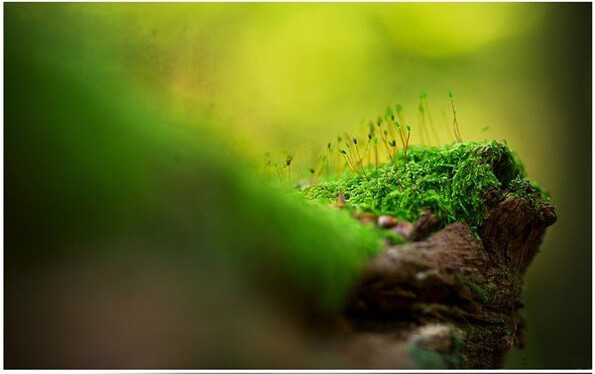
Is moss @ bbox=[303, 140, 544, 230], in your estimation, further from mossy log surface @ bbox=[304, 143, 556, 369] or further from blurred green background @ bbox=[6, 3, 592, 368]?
blurred green background @ bbox=[6, 3, 592, 368]

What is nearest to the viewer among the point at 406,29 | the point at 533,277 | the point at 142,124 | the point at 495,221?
the point at 142,124

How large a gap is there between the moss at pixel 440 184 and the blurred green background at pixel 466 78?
2295 millimetres

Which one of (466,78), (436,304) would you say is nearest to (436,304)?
(436,304)

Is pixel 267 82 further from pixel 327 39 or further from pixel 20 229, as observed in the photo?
pixel 20 229

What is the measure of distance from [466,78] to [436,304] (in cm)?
412

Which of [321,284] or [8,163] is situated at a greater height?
[8,163]

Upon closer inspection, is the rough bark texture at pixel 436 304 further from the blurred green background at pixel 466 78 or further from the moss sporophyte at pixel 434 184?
the blurred green background at pixel 466 78

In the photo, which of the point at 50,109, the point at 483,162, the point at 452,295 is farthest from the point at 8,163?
the point at 483,162

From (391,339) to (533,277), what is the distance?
159 inches

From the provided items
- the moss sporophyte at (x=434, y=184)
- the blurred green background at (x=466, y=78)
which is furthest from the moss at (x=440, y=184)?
the blurred green background at (x=466, y=78)

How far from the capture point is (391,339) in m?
1.21

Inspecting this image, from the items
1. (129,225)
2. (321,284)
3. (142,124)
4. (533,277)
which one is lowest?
(533,277)

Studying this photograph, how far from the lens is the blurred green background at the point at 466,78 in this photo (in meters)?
4.30

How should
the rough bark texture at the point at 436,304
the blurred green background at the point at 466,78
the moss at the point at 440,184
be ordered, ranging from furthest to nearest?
the blurred green background at the point at 466,78
the moss at the point at 440,184
the rough bark texture at the point at 436,304
